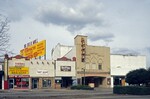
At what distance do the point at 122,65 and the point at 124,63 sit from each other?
103cm

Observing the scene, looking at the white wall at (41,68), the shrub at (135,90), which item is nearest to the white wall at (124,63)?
the white wall at (41,68)

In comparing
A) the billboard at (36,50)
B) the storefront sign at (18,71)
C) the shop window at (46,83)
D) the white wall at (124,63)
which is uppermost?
the billboard at (36,50)

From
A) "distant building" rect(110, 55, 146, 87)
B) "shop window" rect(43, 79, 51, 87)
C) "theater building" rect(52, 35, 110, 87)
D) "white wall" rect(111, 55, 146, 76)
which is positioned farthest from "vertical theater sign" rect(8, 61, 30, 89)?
"white wall" rect(111, 55, 146, 76)

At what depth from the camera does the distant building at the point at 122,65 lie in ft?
265

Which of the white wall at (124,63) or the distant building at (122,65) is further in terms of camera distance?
the white wall at (124,63)

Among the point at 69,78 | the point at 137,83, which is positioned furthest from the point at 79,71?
the point at 137,83

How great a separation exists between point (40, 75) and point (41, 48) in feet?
29.1

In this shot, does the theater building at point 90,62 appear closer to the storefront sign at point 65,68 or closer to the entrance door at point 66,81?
the storefront sign at point 65,68

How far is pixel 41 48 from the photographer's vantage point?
75188 millimetres

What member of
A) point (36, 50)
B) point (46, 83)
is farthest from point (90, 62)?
point (36, 50)

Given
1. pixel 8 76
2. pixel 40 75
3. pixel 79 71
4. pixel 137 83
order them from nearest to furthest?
pixel 137 83 → pixel 8 76 → pixel 40 75 → pixel 79 71

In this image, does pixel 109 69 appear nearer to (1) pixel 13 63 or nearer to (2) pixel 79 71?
(2) pixel 79 71

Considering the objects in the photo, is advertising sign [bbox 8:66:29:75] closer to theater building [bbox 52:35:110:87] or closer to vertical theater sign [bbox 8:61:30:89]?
vertical theater sign [bbox 8:61:30:89]

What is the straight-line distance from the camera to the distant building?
265ft
